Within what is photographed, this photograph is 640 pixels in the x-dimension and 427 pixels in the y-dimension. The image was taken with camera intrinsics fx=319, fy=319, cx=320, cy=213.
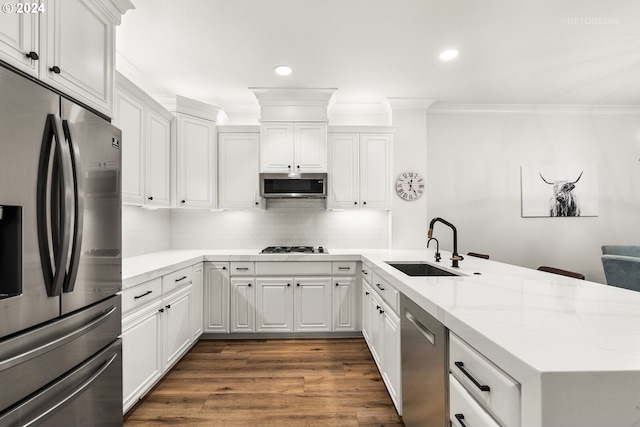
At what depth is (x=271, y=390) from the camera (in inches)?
94.0

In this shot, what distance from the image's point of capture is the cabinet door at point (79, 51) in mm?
1271

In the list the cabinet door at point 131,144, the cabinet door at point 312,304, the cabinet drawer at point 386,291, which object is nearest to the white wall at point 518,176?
the cabinet door at point 312,304

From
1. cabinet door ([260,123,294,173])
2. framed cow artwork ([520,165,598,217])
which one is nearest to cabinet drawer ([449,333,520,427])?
cabinet door ([260,123,294,173])

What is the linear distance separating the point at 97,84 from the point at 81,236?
2.59 feet

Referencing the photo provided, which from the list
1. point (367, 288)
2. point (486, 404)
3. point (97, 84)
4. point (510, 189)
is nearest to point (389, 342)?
point (367, 288)

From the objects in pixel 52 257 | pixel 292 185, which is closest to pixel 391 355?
pixel 52 257

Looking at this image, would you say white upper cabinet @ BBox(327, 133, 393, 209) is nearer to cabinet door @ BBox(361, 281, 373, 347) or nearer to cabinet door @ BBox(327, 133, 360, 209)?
cabinet door @ BBox(327, 133, 360, 209)

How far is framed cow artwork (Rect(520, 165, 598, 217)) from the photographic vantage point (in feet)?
13.4

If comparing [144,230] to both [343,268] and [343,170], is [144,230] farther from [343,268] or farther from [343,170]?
[343,170]

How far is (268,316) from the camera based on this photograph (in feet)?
11.0

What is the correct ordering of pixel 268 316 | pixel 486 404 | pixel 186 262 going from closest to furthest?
pixel 486 404 < pixel 186 262 < pixel 268 316

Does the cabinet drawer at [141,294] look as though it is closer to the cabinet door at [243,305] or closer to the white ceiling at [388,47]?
the cabinet door at [243,305]

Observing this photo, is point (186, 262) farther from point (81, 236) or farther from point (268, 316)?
point (81, 236)

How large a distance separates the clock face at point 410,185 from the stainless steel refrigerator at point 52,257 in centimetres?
309
